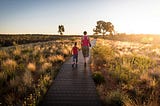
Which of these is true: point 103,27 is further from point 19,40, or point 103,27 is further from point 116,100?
point 116,100

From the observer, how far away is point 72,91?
397 inches

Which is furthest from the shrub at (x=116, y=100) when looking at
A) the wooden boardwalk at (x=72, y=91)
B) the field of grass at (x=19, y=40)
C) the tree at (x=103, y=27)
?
the tree at (x=103, y=27)

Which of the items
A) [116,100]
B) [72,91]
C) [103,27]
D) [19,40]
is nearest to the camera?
[116,100]

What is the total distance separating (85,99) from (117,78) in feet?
15.5

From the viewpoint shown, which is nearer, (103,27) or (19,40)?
(19,40)

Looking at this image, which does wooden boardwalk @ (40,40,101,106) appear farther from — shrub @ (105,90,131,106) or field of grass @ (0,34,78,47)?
field of grass @ (0,34,78,47)

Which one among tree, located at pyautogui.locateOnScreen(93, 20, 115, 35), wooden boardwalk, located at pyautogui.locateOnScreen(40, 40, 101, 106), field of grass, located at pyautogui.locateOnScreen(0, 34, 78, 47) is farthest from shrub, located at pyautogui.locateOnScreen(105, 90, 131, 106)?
tree, located at pyautogui.locateOnScreen(93, 20, 115, 35)

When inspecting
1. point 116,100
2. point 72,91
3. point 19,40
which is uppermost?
point 72,91

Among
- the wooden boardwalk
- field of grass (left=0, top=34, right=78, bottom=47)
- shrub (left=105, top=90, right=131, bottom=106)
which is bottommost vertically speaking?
field of grass (left=0, top=34, right=78, bottom=47)

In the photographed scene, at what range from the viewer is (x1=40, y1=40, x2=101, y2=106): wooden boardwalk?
8.73m

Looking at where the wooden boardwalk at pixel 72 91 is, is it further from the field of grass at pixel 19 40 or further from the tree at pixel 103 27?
the tree at pixel 103 27

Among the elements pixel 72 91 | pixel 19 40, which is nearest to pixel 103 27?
pixel 19 40

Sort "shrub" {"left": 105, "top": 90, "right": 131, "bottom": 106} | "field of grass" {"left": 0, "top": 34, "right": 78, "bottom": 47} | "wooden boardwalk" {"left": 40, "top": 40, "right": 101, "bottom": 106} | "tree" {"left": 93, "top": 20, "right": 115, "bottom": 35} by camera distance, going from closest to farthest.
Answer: "wooden boardwalk" {"left": 40, "top": 40, "right": 101, "bottom": 106} → "shrub" {"left": 105, "top": 90, "right": 131, "bottom": 106} → "field of grass" {"left": 0, "top": 34, "right": 78, "bottom": 47} → "tree" {"left": 93, "top": 20, "right": 115, "bottom": 35}

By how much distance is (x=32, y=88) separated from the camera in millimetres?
11156
